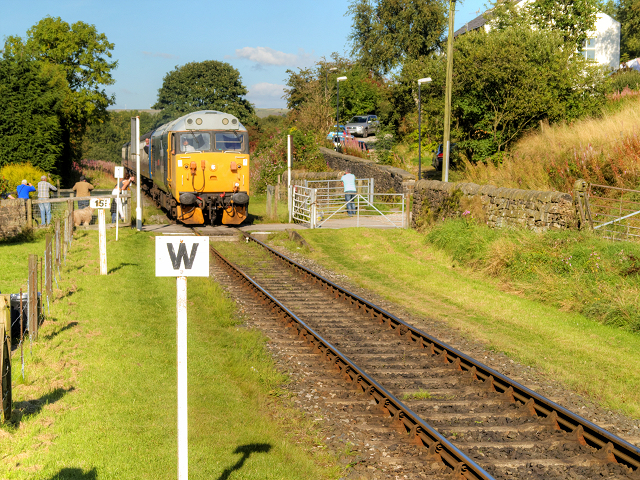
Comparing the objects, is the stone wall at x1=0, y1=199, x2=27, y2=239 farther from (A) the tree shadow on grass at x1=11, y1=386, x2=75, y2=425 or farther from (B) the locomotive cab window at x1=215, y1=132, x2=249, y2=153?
(A) the tree shadow on grass at x1=11, y1=386, x2=75, y2=425

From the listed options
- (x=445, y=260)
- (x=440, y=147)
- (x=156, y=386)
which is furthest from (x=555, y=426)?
(x=440, y=147)

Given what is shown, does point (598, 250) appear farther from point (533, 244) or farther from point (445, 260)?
A: point (445, 260)

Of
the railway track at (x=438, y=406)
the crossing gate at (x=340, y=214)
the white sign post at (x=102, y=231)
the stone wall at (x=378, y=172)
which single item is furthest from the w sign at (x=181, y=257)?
the stone wall at (x=378, y=172)

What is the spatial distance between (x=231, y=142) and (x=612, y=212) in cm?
1260

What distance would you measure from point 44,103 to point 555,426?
33.8 meters

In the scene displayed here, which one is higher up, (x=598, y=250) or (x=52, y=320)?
(x=598, y=250)

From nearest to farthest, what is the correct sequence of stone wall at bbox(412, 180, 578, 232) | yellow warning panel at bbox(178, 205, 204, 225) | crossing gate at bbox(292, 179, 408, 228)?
stone wall at bbox(412, 180, 578, 232) < crossing gate at bbox(292, 179, 408, 228) < yellow warning panel at bbox(178, 205, 204, 225)

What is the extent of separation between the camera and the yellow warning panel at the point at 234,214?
23.5 meters

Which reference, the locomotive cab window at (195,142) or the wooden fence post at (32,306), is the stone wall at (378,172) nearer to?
the locomotive cab window at (195,142)

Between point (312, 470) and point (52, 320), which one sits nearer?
point (312, 470)

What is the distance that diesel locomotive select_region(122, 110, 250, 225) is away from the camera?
22250mm

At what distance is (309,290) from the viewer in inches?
547

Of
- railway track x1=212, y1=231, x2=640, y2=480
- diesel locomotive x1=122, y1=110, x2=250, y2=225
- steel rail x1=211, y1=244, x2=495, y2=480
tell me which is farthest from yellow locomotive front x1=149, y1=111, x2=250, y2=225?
steel rail x1=211, y1=244, x2=495, y2=480

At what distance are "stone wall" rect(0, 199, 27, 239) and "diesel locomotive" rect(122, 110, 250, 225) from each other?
485 cm
